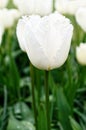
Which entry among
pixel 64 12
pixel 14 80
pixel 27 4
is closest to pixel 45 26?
pixel 27 4

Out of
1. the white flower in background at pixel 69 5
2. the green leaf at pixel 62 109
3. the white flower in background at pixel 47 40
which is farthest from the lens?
the white flower in background at pixel 69 5

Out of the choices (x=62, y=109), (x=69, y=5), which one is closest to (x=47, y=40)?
(x=62, y=109)

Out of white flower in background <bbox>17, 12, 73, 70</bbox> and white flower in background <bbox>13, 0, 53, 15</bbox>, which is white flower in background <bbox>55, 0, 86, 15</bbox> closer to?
white flower in background <bbox>13, 0, 53, 15</bbox>

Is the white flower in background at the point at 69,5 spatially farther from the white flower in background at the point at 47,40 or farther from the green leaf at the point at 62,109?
the white flower in background at the point at 47,40

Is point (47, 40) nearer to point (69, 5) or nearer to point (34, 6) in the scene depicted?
point (34, 6)

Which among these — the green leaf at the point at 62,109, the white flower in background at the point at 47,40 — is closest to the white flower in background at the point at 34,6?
the green leaf at the point at 62,109

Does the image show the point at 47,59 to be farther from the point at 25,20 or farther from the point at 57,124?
the point at 57,124
